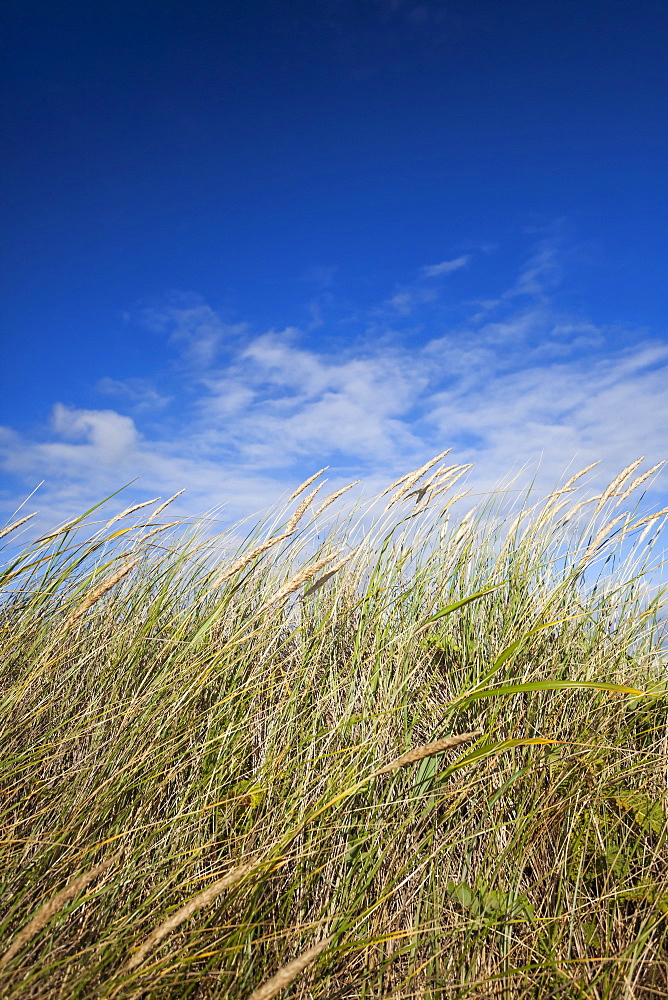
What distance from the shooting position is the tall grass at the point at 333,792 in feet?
3.98

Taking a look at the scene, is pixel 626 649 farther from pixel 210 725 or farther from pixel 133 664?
pixel 133 664

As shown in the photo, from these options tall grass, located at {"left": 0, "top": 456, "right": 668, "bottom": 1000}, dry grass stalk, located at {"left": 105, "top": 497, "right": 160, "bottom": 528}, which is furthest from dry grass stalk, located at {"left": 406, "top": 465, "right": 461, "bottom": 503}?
dry grass stalk, located at {"left": 105, "top": 497, "right": 160, "bottom": 528}

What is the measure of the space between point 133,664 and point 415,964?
3.90 feet

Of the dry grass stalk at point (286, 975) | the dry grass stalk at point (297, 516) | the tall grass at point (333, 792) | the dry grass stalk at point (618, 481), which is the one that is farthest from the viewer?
the dry grass stalk at point (618, 481)

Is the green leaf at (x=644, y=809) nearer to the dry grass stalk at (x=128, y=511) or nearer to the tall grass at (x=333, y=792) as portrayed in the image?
the tall grass at (x=333, y=792)

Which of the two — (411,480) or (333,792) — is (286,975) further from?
(411,480)

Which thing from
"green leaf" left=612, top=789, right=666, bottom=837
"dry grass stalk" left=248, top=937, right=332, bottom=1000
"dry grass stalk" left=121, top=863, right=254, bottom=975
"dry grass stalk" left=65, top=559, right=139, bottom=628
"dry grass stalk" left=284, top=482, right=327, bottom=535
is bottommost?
"green leaf" left=612, top=789, right=666, bottom=837

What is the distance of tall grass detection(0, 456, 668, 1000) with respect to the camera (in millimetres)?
1212

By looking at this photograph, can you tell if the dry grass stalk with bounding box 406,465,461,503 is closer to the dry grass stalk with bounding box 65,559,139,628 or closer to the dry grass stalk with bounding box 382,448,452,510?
the dry grass stalk with bounding box 382,448,452,510

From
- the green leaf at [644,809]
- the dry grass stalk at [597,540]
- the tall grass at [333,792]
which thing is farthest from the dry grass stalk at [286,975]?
the dry grass stalk at [597,540]

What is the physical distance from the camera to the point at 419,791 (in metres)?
1.50

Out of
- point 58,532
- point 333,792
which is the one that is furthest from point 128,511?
point 333,792

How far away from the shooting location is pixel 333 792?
4.61ft

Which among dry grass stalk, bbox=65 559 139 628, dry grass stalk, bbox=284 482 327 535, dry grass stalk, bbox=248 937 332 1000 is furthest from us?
dry grass stalk, bbox=284 482 327 535
